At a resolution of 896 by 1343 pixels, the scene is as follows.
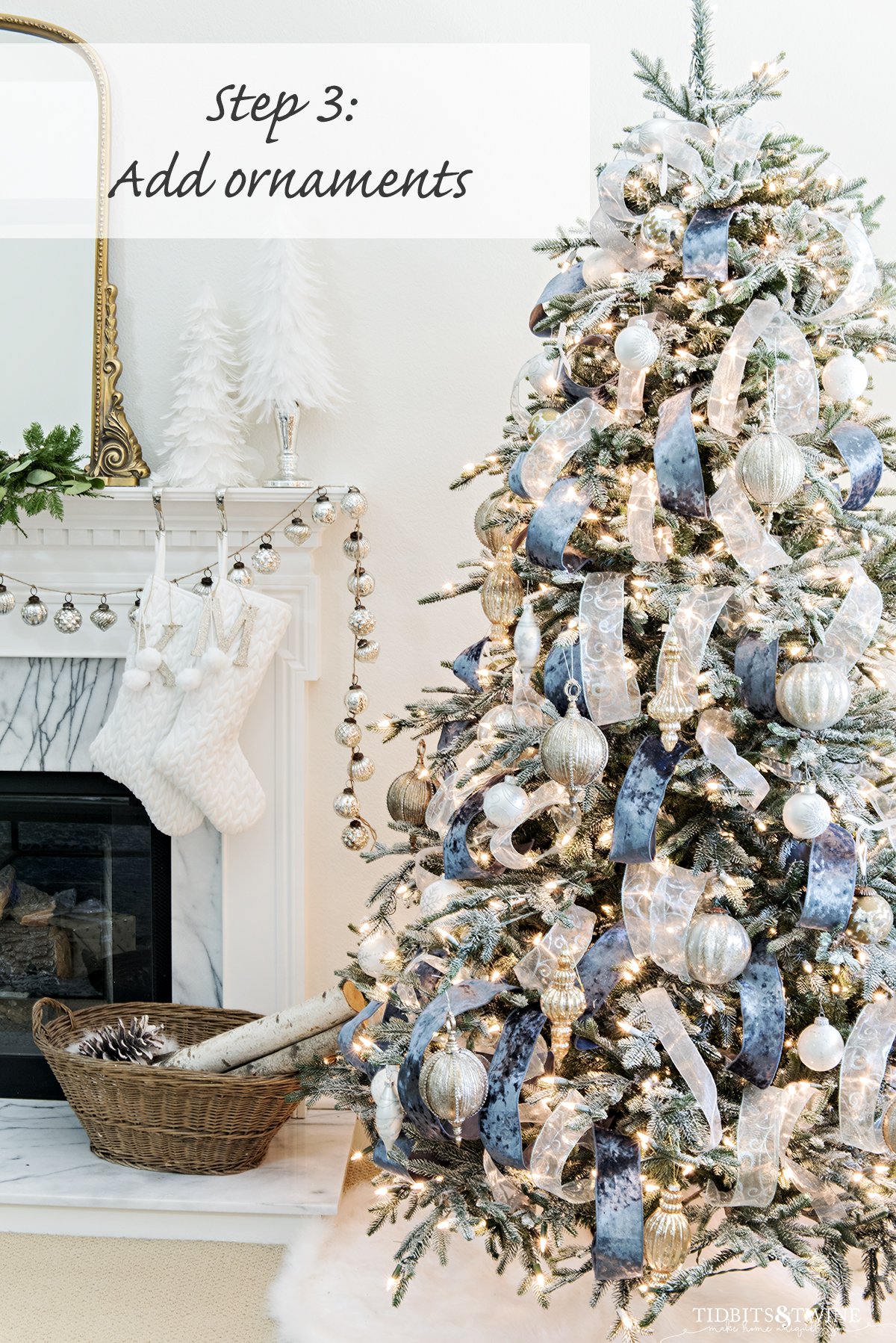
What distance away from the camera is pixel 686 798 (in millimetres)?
1296

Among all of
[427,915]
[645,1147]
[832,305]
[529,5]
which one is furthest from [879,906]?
[529,5]

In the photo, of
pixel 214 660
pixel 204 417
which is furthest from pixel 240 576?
pixel 204 417

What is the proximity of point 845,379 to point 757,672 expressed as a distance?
38 cm

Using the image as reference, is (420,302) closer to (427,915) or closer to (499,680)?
(499,680)

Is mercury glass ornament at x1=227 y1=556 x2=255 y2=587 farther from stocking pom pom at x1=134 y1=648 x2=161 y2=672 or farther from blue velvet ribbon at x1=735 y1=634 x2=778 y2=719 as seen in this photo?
blue velvet ribbon at x1=735 y1=634 x2=778 y2=719

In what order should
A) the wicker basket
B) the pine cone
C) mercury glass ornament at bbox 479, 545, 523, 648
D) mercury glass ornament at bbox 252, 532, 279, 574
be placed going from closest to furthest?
mercury glass ornament at bbox 479, 545, 523, 648, the wicker basket, the pine cone, mercury glass ornament at bbox 252, 532, 279, 574

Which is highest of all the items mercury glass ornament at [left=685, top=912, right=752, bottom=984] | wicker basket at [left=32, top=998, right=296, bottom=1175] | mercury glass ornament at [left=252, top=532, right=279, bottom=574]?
mercury glass ornament at [left=252, top=532, right=279, bottom=574]

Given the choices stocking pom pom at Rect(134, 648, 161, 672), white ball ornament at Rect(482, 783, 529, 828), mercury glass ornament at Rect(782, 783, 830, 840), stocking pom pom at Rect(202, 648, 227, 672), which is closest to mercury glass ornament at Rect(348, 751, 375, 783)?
stocking pom pom at Rect(202, 648, 227, 672)

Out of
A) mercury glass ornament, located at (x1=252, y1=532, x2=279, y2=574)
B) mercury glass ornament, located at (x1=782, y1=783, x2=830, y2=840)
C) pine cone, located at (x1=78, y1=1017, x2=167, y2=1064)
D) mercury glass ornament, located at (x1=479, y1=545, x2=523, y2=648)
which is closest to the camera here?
mercury glass ornament, located at (x1=782, y1=783, x2=830, y2=840)

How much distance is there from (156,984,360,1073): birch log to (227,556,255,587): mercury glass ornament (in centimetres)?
76

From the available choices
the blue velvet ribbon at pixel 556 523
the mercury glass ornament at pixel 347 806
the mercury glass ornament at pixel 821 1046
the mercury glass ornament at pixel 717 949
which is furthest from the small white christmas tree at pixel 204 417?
the mercury glass ornament at pixel 821 1046

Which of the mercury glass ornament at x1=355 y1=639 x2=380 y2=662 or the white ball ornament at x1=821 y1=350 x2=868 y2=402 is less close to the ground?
the white ball ornament at x1=821 y1=350 x2=868 y2=402

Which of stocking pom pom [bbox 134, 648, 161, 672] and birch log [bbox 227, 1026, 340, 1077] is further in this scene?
stocking pom pom [bbox 134, 648, 161, 672]

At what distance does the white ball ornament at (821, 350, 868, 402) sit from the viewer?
1.27m
